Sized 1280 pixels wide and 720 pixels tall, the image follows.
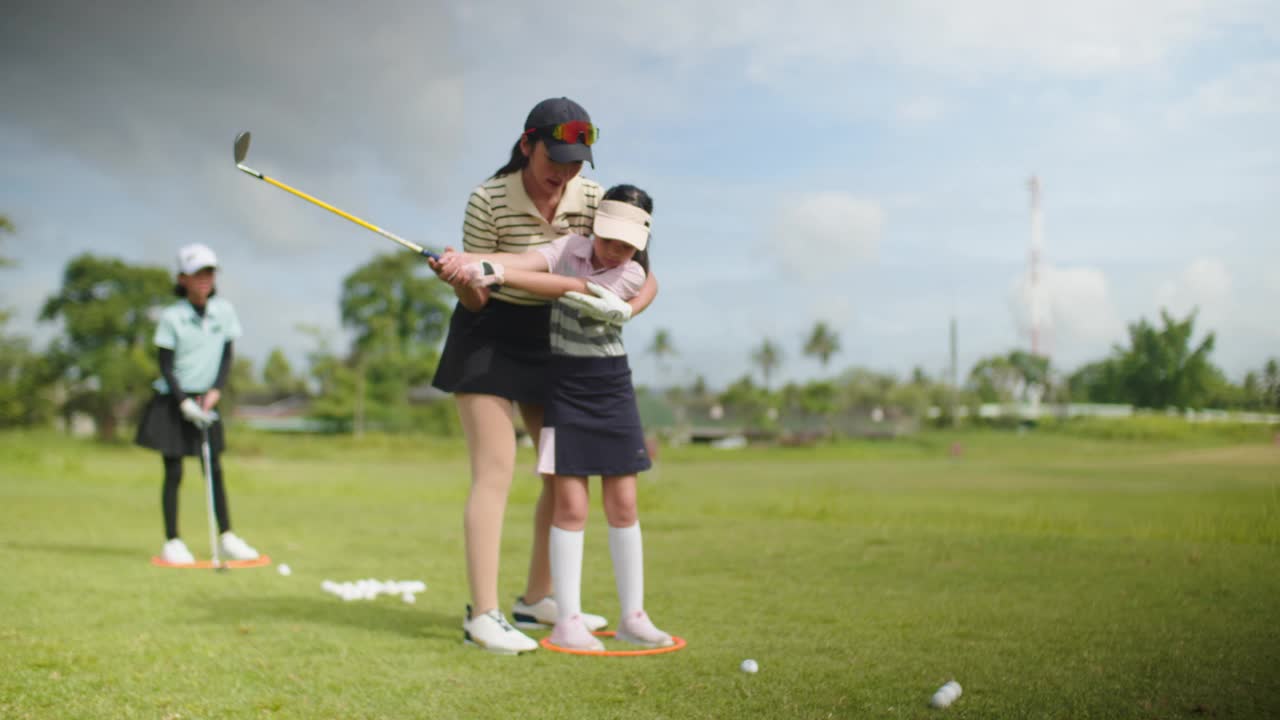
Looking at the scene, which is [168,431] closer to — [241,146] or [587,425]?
[241,146]

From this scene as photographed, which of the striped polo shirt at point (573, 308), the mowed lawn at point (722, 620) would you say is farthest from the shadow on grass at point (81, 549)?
the striped polo shirt at point (573, 308)

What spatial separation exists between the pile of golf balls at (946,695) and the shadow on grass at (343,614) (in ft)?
6.20

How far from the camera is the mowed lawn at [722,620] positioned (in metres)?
2.97

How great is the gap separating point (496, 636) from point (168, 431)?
3.98m

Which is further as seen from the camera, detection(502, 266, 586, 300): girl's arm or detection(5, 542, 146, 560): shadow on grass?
detection(5, 542, 146, 560): shadow on grass

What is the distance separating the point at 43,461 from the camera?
837 inches

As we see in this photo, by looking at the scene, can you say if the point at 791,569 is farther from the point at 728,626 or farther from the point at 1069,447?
the point at 1069,447

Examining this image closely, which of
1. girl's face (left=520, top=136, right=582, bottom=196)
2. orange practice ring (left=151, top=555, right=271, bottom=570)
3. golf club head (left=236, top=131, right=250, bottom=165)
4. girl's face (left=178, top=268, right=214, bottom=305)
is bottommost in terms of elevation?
orange practice ring (left=151, top=555, right=271, bottom=570)

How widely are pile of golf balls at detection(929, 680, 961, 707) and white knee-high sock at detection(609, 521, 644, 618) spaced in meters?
1.30

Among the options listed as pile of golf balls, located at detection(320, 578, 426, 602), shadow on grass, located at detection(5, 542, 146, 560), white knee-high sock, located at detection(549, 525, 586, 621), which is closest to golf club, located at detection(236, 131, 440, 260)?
white knee-high sock, located at detection(549, 525, 586, 621)

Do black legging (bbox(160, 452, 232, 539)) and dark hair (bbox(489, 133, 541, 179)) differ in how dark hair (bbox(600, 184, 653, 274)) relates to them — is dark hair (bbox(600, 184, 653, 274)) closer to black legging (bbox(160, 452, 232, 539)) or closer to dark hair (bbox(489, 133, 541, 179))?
dark hair (bbox(489, 133, 541, 179))

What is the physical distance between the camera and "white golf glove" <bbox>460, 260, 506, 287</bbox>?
11.6 ft

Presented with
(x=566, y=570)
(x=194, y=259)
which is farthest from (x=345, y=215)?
(x=194, y=259)

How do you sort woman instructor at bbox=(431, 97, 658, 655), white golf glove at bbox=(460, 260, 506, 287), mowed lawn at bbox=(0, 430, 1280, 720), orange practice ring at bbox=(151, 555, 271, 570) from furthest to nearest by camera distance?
orange practice ring at bbox=(151, 555, 271, 570) → woman instructor at bbox=(431, 97, 658, 655) → white golf glove at bbox=(460, 260, 506, 287) → mowed lawn at bbox=(0, 430, 1280, 720)
